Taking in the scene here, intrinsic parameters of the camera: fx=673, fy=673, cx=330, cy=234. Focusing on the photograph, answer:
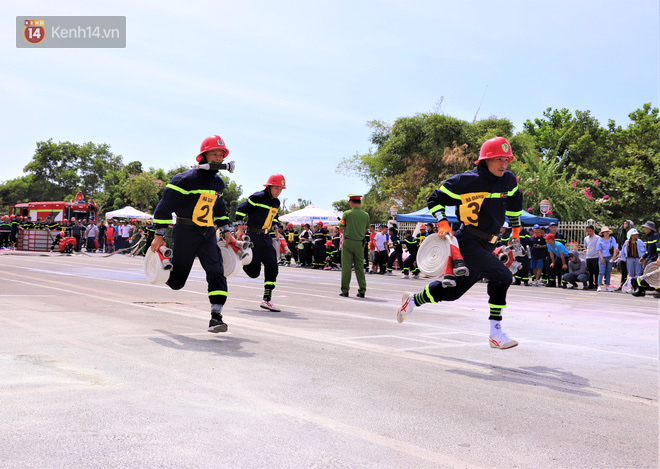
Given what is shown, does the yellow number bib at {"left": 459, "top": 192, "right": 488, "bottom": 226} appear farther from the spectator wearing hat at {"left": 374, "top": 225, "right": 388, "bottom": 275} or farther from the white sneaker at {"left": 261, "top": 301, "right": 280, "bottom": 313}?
the spectator wearing hat at {"left": 374, "top": 225, "right": 388, "bottom": 275}

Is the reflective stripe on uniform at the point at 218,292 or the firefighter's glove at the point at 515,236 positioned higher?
the firefighter's glove at the point at 515,236

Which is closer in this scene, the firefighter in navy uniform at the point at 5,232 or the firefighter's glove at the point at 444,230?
the firefighter's glove at the point at 444,230

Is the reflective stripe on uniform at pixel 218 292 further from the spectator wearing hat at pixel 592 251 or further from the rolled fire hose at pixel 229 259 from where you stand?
the spectator wearing hat at pixel 592 251

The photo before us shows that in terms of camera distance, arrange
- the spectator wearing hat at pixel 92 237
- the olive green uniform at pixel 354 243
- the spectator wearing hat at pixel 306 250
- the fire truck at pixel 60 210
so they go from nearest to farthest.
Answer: the olive green uniform at pixel 354 243
the spectator wearing hat at pixel 306 250
the spectator wearing hat at pixel 92 237
the fire truck at pixel 60 210

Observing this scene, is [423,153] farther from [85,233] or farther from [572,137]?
[85,233]

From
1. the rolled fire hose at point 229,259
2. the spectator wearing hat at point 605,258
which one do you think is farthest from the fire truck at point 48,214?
the rolled fire hose at point 229,259

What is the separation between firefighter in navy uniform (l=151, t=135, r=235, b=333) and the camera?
24.1ft

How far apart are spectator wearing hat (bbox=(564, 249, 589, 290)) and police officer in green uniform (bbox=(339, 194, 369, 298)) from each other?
896 cm

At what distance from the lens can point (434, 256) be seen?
6.75 m

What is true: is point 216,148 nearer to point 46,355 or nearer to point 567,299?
point 46,355

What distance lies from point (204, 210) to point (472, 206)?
2.94 m

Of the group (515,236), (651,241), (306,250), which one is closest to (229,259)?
(515,236)

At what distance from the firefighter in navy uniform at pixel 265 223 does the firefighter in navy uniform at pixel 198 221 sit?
2.29 meters

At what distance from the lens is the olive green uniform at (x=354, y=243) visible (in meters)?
13.1
